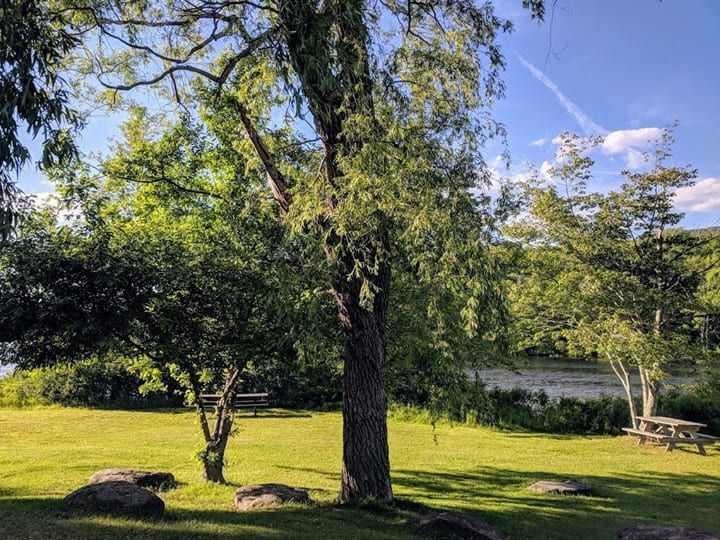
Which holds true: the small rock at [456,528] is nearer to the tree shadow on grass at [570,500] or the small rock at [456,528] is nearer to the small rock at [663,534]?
the tree shadow on grass at [570,500]

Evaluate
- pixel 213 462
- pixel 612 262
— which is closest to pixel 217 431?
pixel 213 462

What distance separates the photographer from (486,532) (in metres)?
5.54

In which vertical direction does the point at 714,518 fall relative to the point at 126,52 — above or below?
below

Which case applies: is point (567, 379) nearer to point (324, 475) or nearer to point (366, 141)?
point (324, 475)

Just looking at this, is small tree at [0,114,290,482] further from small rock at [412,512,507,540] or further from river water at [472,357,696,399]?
river water at [472,357,696,399]

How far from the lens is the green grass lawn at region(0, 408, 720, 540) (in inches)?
213

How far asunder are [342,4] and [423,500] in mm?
6349

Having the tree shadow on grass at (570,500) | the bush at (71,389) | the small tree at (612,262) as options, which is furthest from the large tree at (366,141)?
the bush at (71,389)

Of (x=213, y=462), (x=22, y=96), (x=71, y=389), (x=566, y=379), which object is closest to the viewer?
(x=22, y=96)

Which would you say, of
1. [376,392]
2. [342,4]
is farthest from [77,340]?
[342,4]

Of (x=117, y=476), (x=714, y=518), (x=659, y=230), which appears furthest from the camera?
(x=659, y=230)

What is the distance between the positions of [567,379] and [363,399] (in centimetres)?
2273

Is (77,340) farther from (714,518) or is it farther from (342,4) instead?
(714,518)

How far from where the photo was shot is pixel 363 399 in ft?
22.0
